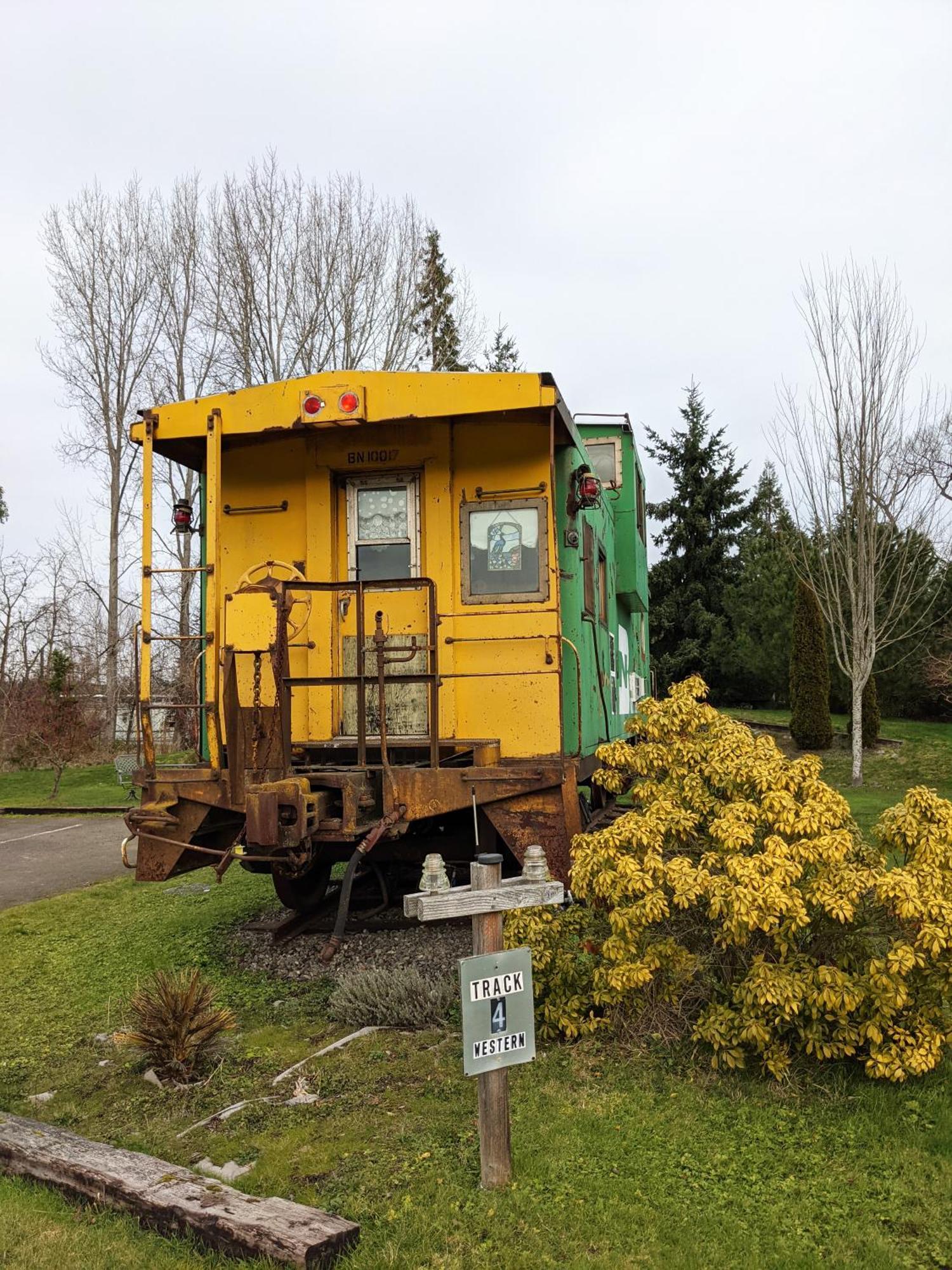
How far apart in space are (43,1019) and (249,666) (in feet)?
7.78

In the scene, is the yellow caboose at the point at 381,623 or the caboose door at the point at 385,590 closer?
the yellow caboose at the point at 381,623

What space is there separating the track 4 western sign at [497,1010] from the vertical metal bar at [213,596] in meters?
2.96

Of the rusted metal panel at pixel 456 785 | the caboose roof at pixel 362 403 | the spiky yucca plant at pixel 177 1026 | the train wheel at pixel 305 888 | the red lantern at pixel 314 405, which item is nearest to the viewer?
the spiky yucca plant at pixel 177 1026

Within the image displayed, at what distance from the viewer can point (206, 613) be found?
633 centimetres

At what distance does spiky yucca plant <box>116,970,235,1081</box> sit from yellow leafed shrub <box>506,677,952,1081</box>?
1552mm

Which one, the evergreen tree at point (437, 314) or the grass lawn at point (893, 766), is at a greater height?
the evergreen tree at point (437, 314)

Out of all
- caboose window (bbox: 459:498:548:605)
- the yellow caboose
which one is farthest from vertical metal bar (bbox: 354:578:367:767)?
caboose window (bbox: 459:498:548:605)

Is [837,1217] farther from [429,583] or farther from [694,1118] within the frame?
[429,583]

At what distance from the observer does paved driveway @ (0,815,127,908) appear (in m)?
10.1

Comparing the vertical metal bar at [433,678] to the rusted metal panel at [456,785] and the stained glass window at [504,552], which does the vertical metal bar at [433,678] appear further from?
the stained glass window at [504,552]

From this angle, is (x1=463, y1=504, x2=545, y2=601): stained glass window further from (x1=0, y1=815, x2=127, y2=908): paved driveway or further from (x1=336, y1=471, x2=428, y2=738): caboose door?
(x1=0, y1=815, x2=127, y2=908): paved driveway

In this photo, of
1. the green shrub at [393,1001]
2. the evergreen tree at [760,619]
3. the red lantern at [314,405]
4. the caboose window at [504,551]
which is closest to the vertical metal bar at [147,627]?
the red lantern at [314,405]

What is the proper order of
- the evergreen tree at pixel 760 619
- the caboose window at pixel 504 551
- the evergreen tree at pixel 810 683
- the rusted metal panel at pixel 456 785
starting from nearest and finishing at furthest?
the rusted metal panel at pixel 456 785 < the caboose window at pixel 504 551 < the evergreen tree at pixel 810 683 < the evergreen tree at pixel 760 619

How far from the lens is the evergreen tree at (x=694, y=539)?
96.4ft
